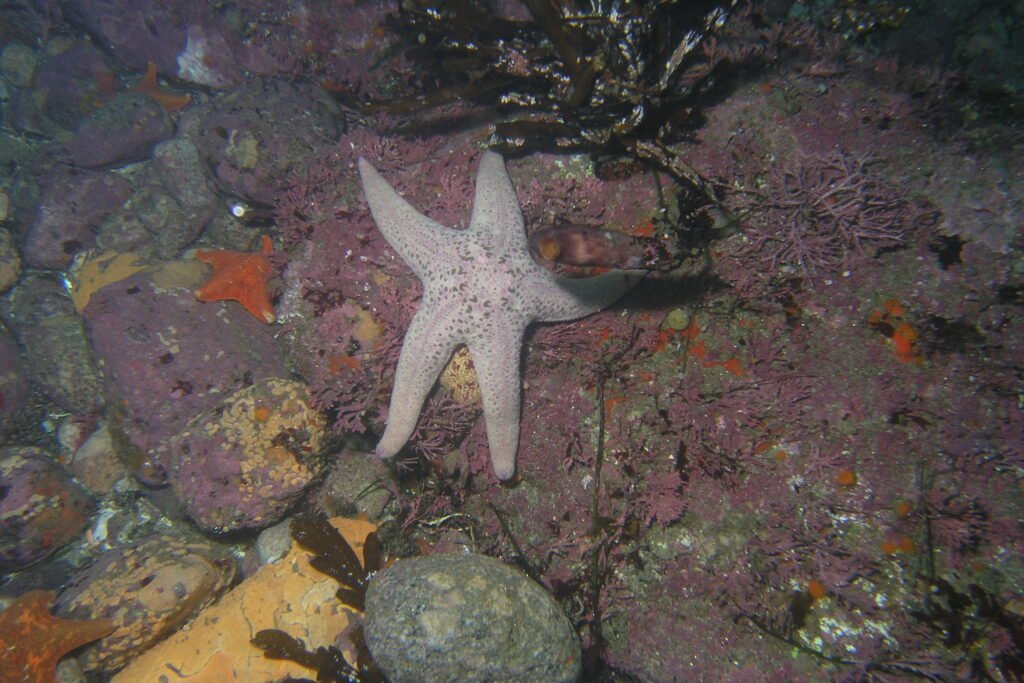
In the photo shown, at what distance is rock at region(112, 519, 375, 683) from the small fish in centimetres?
372

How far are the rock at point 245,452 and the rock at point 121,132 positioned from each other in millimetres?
7077

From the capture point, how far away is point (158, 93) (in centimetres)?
925

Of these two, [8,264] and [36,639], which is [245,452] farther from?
[8,264]

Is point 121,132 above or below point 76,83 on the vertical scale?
below

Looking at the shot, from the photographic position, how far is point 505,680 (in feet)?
11.8

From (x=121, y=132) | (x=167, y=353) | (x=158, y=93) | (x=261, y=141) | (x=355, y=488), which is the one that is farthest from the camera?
(x=158, y=93)

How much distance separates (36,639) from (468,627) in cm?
458

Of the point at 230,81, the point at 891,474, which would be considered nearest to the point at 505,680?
the point at 891,474

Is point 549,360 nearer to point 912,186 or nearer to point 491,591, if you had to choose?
point 491,591

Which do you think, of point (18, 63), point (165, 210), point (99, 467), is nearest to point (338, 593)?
point (99, 467)

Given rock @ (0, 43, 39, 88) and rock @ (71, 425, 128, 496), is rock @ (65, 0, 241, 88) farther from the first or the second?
rock @ (71, 425, 128, 496)

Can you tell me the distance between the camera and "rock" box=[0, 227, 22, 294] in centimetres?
830

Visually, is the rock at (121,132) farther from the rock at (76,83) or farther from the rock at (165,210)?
the rock at (76,83)

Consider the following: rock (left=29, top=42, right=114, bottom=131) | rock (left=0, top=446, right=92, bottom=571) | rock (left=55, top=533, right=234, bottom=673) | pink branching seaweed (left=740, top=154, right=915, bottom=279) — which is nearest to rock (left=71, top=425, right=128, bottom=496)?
rock (left=0, top=446, right=92, bottom=571)
